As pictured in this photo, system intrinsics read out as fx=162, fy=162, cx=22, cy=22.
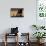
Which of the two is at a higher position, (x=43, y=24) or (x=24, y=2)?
(x=24, y=2)

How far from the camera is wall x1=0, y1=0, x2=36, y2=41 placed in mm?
6742

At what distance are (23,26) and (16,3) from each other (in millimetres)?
1005

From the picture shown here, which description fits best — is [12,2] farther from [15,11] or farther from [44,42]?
[44,42]

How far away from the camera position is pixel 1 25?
679cm

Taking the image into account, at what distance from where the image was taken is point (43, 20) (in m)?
6.85

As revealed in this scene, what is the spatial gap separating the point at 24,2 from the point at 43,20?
1102 mm

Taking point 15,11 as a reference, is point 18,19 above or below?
below

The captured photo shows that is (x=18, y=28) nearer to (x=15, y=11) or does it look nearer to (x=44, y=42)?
(x=15, y=11)

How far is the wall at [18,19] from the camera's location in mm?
6742

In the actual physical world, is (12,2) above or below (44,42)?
above

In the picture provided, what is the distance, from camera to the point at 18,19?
681cm

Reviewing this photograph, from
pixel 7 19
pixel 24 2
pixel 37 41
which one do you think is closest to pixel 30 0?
pixel 24 2

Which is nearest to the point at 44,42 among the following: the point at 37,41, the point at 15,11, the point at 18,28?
the point at 37,41

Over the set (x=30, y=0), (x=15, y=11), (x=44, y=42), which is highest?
(x=30, y=0)
